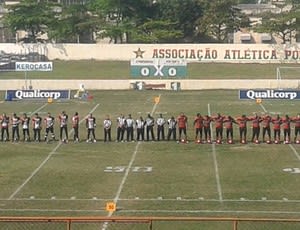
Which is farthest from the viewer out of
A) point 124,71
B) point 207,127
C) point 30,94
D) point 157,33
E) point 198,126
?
point 157,33

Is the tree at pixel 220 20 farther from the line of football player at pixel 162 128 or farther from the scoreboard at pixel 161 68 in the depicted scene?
the line of football player at pixel 162 128

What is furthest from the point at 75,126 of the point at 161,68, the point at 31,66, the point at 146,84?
the point at 161,68

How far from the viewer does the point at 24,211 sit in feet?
64.3

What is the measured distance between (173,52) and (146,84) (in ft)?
70.0

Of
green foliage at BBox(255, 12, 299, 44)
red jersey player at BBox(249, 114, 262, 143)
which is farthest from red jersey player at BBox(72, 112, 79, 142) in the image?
green foliage at BBox(255, 12, 299, 44)

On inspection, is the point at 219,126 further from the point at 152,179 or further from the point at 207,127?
the point at 152,179

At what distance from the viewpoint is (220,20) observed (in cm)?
8694

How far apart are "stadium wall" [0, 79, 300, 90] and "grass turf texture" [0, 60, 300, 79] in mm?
7567

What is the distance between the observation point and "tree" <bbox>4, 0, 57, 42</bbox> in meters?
88.9

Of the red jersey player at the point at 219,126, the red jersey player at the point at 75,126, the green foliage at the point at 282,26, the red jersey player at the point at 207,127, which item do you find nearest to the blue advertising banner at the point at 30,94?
A: the red jersey player at the point at 75,126

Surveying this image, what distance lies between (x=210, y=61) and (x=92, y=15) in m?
21.3

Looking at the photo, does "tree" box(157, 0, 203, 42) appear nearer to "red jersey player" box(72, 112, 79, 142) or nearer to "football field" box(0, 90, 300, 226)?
"football field" box(0, 90, 300, 226)

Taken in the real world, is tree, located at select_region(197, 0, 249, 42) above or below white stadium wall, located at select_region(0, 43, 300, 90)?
above

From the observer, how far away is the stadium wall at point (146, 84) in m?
53.7
